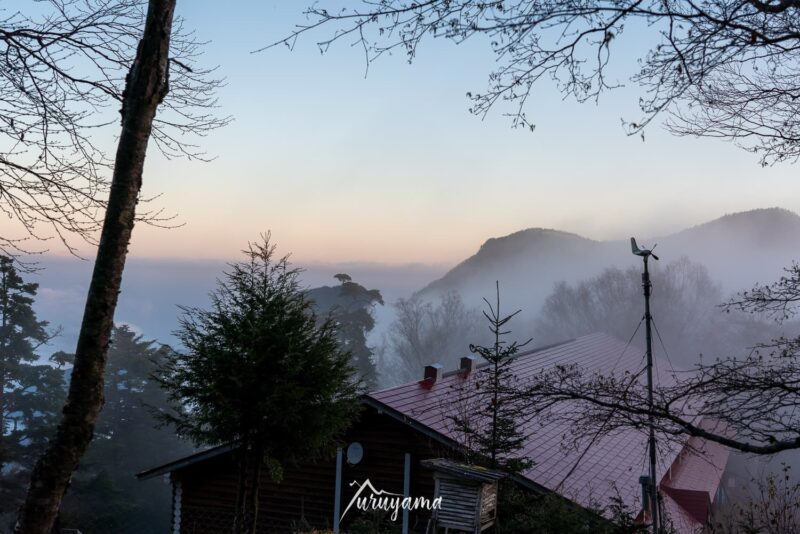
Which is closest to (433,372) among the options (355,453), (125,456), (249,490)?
(355,453)

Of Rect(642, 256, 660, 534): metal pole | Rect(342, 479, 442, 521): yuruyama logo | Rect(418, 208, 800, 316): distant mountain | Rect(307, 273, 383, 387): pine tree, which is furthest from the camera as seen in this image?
Rect(418, 208, 800, 316): distant mountain

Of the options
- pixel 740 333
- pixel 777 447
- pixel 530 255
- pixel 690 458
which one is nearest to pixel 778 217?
pixel 530 255

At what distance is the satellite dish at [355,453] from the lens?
1462cm

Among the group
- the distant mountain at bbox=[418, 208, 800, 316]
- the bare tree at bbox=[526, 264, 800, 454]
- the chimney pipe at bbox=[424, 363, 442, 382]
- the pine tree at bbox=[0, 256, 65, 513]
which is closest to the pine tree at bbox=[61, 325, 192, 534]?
the pine tree at bbox=[0, 256, 65, 513]

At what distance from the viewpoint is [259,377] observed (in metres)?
10.9

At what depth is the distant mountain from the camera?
78250 mm

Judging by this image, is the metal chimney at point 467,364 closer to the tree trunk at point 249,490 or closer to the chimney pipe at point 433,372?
the chimney pipe at point 433,372

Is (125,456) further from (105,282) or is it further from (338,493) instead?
(105,282)

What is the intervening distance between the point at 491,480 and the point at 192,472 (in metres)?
10.8

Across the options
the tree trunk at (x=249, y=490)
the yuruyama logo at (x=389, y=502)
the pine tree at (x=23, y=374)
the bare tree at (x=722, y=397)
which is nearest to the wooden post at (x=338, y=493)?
the yuruyama logo at (x=389, y=502)

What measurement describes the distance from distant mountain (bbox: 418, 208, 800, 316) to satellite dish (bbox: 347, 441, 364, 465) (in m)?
63.3

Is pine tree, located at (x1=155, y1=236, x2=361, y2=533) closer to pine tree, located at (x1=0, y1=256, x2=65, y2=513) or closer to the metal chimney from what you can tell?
the metal chimney

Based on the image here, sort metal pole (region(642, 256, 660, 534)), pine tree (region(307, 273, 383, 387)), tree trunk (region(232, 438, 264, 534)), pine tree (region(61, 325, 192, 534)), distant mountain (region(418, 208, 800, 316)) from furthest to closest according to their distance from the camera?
distant mountain (region(418, 208, 800, 316))
pine tree (region(307, 273, 383, 387))
pine tree (region(61, 325, 192, 534))
tree trunk (region(232, 438, 264, 534))
metal pole (region(642, 256, 660, 534))

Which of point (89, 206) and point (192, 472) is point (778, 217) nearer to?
point (192, 472)
